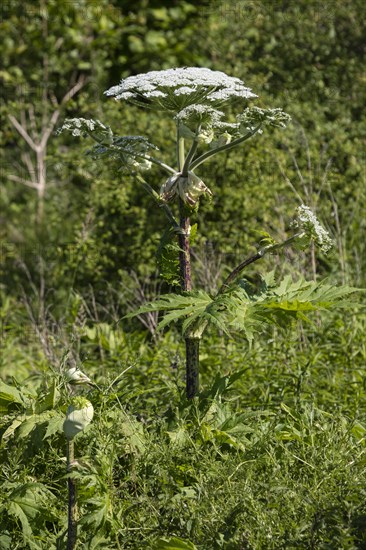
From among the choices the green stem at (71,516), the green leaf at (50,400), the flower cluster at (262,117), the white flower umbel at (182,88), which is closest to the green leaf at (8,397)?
the green leaf at (50,400)

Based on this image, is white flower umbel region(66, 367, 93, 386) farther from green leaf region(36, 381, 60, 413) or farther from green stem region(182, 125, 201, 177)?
green stem region(182, 125, 201, 177)

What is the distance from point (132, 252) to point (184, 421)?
2899 mm

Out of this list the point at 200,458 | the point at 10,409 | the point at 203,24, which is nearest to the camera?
the point at 200,458

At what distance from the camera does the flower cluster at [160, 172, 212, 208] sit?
138 inches

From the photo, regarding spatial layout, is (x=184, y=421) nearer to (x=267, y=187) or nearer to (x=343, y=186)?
(x=267, y=187)

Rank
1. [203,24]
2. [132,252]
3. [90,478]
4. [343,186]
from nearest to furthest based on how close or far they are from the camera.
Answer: [90,478], [132,252], [343,186], [203,24]

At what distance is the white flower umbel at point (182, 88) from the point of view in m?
3.26

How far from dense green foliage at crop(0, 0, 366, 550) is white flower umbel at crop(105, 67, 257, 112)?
0.53 metres

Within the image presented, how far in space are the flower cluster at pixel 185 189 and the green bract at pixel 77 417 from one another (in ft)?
3.16

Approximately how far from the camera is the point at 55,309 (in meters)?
6.39

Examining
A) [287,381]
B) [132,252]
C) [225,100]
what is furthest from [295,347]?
[225,100]

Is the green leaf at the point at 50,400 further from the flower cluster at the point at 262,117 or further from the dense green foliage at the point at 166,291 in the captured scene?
the flower cluster at the point at 262,117

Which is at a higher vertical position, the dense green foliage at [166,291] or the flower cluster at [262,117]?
the flower cluster at [262,117]

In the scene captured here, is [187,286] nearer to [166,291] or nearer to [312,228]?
[312,228]
